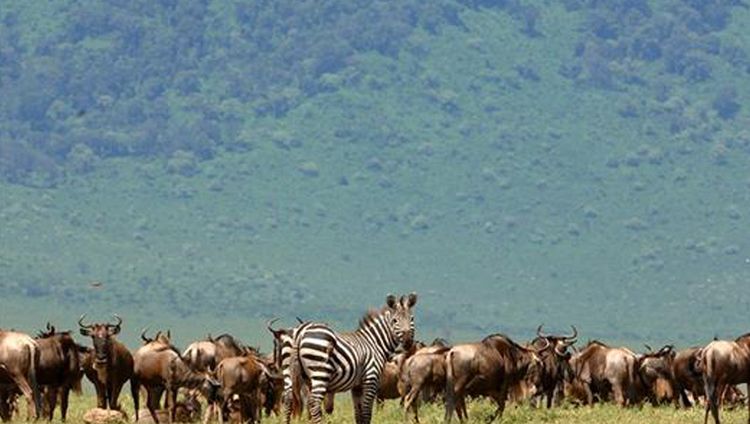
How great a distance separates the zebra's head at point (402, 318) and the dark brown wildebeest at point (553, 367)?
8.75m

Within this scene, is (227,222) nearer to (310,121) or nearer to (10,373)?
(310,121)

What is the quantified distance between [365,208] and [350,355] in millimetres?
138456

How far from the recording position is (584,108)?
197250 mm

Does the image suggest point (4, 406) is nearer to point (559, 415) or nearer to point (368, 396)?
point (368, 396)

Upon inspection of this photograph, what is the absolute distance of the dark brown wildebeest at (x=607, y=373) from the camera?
41.4 metres

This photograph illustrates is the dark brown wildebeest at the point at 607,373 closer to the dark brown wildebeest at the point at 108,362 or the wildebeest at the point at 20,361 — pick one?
the dark brown wildebeest at the point at 108,362

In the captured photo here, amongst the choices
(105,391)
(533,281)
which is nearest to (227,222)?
(533,281)

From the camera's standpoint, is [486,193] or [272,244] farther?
[486,193]

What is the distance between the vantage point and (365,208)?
552ft

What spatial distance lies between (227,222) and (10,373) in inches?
4979

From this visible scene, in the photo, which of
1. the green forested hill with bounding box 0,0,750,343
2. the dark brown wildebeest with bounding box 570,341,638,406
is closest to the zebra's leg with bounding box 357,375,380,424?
the dark brown wildebeest with bounding box 570,341,638,406

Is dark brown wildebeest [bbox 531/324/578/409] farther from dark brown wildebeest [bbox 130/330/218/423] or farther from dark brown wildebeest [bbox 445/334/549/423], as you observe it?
dark brown wildebeest [bbox 130/330/218/423]

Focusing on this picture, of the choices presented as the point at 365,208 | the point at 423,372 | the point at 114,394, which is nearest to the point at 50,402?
the point at 114,394

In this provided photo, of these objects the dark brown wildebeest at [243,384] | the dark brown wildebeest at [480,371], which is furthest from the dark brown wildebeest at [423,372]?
the dark brown wildebeest at [243,384]
